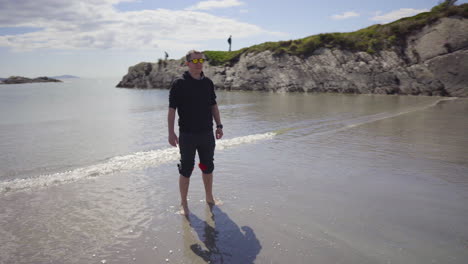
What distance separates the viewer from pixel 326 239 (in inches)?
148

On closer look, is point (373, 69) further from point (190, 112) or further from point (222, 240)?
point (222, 240)

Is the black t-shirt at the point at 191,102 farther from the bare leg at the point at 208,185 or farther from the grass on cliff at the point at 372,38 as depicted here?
the grass on cliff at the point at 372,38

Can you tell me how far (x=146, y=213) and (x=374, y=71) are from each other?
32226 millimetres

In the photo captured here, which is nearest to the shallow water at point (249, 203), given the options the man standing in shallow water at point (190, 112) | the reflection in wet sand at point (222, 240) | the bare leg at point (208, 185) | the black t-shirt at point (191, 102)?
the reflection in wet sand at point (222, 240)

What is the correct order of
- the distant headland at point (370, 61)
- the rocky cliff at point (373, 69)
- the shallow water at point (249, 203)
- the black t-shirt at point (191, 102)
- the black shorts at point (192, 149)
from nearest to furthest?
the shallow water at point (249, 203), the black t-shirt at point (191, 102), the black shorts at point (192, 149), the rocky cliff at point (373, 69), the distant headland at point (370, 61)

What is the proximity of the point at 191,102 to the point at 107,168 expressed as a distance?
3536mm

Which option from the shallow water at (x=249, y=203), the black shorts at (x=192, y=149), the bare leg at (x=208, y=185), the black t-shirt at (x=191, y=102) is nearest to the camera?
the shallow water at (x=249, y=203)

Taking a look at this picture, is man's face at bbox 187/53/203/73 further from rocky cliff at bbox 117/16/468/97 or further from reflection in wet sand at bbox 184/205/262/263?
rocky cliff at bbox 117/16/468/97

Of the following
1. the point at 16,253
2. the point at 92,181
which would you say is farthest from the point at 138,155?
the point at 16,253

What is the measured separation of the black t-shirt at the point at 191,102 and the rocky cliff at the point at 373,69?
28.4m

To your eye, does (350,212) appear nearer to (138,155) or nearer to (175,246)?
(175,246)

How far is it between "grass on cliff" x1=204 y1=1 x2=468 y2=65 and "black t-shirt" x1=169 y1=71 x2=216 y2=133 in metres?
32.8

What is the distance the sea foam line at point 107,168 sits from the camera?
5.96 m

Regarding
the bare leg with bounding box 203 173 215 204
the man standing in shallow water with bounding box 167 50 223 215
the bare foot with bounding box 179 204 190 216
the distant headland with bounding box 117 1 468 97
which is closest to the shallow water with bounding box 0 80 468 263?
the bare foot with bounding box 179 204 190 216
